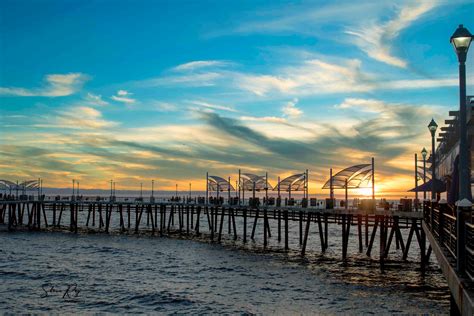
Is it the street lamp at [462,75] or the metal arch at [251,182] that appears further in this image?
the metal arch at [251,182]

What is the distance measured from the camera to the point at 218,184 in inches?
2714

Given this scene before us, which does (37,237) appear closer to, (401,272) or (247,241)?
(247,241)

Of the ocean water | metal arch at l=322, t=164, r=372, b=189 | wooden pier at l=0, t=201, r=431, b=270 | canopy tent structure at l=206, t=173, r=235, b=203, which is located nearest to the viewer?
the ocean water

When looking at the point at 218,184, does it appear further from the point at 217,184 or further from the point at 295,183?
the point at 295,183

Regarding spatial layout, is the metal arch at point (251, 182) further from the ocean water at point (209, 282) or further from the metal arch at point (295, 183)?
the ocean water at point (209, 282)

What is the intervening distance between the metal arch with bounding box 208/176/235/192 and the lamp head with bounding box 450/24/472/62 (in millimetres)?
56133

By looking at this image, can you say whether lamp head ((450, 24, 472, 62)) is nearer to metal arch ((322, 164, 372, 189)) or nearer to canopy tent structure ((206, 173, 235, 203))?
metal arch ((322, 164, 372, 189))

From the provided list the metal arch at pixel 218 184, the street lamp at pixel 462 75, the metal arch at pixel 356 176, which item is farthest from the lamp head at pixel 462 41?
the metal arch at pixel 218 184

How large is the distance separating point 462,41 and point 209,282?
20946 millimetres

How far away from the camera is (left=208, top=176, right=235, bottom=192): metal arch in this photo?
6887 cm

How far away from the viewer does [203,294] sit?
24.8 meters

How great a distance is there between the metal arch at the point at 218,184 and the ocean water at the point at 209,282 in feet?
81.0

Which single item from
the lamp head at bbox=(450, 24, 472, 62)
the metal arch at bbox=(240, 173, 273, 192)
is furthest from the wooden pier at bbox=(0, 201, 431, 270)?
the lamp head at bbox=(450, 24, 472, 62)

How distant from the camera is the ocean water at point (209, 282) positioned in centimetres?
2189
